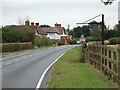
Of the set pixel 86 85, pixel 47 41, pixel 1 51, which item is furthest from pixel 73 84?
pixel 47 41

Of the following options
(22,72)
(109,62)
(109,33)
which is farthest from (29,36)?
(109,33)

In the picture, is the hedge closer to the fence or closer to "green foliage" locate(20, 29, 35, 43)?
"green foliage" locate(20, 29, 35, 43)

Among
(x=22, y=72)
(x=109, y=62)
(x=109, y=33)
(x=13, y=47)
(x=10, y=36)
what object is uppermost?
(x=109, y=33)

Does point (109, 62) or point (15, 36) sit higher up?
point (15, 36)

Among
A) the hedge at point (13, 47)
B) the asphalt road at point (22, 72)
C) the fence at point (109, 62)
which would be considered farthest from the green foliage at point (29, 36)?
the fence at point (109, 62)

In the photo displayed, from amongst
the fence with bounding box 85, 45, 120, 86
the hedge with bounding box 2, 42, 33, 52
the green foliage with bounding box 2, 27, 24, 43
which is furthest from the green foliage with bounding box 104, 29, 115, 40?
the fence with bounding box 85, 45, 120, 86

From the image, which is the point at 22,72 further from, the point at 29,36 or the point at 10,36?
the point at 29,36

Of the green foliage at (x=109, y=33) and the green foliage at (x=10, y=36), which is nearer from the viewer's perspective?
the green foliage at (x=10, y=36)

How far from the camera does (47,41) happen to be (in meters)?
68.0

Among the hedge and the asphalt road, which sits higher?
the hedge

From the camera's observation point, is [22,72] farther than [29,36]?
No

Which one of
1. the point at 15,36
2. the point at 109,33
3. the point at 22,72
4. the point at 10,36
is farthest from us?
the point at 109,33

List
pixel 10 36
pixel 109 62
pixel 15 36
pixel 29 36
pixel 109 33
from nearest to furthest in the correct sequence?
1. pixel 109 62
2. pixel 10 36
3. pixel 15 36
4. pixel 29 36
5. pixel 109 33

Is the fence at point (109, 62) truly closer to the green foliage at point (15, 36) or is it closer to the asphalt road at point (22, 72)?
the asphalt road at point (22, 72)
